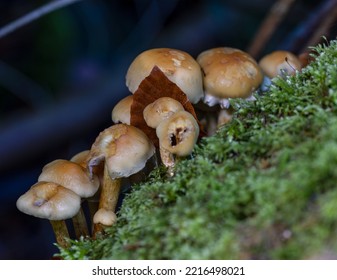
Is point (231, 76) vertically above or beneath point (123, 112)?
above

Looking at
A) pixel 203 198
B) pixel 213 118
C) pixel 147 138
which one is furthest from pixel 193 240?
pixel 213 118

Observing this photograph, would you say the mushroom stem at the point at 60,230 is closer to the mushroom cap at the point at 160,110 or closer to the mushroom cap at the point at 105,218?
the mushroom cap at the point at 105,218

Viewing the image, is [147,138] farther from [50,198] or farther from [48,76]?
[48,76]

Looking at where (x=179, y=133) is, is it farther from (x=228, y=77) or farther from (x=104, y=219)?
(x=228, y=77)

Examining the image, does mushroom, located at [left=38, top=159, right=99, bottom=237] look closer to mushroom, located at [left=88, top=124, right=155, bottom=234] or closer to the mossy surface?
mushroom, located at [left=88, top=124, right=155, bottom=234]

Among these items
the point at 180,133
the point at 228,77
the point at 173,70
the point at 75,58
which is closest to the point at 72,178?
the point at 180,133

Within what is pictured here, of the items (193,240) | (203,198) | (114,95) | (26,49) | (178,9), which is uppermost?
(178,9)

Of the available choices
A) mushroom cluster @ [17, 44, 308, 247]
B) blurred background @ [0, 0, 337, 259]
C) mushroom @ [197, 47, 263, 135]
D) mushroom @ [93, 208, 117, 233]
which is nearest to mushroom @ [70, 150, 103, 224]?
mushroom cluster @ [17, 44, 308, 247]
